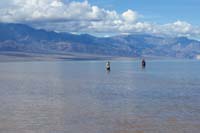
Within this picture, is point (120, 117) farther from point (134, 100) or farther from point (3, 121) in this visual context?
point (134, 100)

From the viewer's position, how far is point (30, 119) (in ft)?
81.8

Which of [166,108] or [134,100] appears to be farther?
[134,100]

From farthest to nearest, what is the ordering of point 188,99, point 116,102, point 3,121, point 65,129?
point 188,99 < point 116,102 < point 3,121 < point 65,129

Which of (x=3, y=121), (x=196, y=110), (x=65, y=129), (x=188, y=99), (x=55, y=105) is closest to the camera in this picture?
(x=65, y=129)

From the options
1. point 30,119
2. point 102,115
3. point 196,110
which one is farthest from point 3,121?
point 196,110

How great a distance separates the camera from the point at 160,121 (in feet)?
81.1

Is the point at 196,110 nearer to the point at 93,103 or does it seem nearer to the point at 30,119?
the point at 93,103

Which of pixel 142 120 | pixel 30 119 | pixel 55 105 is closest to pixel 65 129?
pixel 30 119

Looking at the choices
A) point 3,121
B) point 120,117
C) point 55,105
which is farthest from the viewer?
point 55,105

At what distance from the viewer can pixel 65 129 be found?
22188mm

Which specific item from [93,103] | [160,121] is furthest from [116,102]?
[160,121]

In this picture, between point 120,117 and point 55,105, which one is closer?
point 120,117

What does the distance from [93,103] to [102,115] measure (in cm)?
651

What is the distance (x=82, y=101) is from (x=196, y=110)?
9727 millimetres
